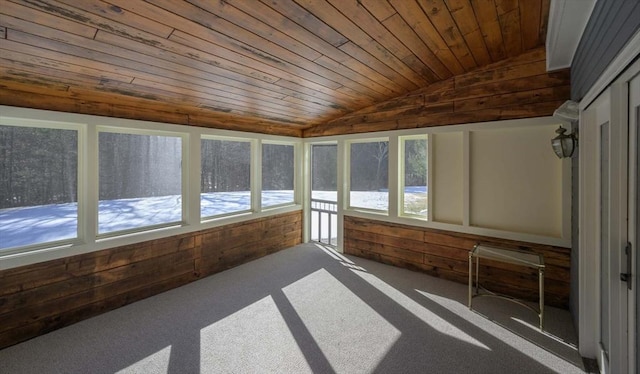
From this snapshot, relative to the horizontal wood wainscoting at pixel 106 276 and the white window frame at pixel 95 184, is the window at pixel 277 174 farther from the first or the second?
the horizontal wood wainscoting at pixel 106 276

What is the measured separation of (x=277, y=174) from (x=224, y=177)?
3.41ft

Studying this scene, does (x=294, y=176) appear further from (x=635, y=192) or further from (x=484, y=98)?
(x=635, y=192)

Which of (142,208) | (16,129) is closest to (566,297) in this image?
(142,208)

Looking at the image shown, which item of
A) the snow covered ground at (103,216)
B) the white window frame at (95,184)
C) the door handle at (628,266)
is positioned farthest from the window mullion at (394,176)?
the door handle at (628,266)

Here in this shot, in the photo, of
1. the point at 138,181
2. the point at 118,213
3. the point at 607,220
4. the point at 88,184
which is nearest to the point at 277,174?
the point at 138,181

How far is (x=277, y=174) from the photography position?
15.9 feet

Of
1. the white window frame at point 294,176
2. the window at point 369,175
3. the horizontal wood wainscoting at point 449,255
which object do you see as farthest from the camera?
the white window frame at point 294,176

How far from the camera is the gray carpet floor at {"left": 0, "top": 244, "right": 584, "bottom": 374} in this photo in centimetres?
200

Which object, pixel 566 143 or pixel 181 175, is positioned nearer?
pixel 566 143

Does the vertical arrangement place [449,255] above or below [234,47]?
below

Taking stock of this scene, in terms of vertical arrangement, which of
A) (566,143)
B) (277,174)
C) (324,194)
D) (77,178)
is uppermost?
(566,143)

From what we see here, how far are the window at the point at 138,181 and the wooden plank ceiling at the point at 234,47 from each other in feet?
1.12

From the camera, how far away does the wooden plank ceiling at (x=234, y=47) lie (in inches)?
61.8

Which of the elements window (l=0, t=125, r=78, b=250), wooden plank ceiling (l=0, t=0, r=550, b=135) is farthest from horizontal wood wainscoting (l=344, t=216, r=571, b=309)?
window (l=0, t=125, r=78, b=250)
